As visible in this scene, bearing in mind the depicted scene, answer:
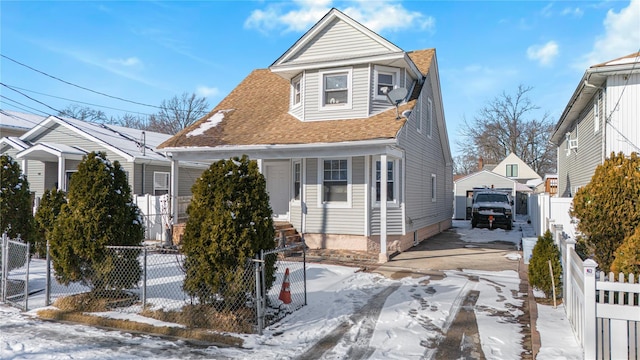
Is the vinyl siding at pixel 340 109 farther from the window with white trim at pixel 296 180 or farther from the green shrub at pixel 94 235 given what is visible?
the green shrub at pixel 94 235

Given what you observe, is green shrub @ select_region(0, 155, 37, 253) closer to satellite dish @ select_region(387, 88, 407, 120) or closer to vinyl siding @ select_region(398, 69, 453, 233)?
vinyl siding @ select_region(398, 69, 453, 233)

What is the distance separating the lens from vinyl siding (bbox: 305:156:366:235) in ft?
40.8

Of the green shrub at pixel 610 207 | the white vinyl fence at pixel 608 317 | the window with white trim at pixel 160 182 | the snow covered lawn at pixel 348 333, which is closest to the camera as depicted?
the white vinyl fence at pixel 608 317

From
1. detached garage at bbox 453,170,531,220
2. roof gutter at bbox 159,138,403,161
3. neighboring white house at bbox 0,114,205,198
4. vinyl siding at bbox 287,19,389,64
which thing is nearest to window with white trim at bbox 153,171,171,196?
neighboring white house at bbox 0,114,205,198

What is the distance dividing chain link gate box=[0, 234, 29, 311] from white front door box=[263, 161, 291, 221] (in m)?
7.31

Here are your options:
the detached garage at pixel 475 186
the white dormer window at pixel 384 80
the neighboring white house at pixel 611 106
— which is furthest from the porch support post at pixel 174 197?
the detached garage at pixel 475 186

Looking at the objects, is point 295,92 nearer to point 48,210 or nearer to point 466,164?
point 48,210

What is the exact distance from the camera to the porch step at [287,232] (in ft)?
40.5

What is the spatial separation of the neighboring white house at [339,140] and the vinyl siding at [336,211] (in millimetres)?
30

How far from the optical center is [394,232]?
12648 mm

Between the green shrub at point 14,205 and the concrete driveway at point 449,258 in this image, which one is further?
the concrete driveway at point 449,258

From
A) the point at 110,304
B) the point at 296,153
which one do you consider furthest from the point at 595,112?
the point at 110,304

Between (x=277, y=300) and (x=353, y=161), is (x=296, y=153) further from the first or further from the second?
(x=277, y=300)

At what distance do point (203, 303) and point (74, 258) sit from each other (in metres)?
2.54
